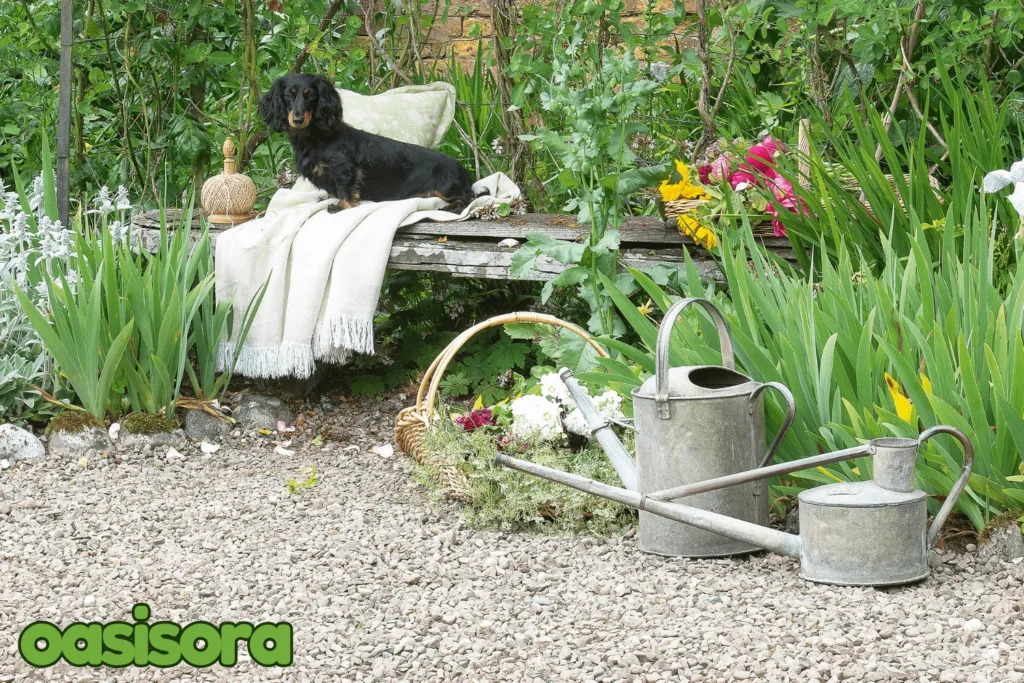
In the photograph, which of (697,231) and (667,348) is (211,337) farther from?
(667,348)

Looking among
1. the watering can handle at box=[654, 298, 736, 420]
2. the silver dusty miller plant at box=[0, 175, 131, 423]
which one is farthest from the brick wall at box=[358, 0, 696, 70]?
the watering can handle at box=[654, 298, 736, 420]

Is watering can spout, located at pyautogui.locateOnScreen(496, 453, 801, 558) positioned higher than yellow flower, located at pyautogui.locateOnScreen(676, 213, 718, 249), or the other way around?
yellow flower, located at pyautogui.locateOnScreen(676, 213, 718, 249)

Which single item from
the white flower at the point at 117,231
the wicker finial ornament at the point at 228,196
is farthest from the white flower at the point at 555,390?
the wicker finial ornament at the point at 228,196

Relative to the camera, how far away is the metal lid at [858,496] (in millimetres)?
1960

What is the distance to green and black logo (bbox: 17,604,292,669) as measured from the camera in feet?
6.08

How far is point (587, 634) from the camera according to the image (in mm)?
1890

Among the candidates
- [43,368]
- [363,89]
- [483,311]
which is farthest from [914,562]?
[363,89]

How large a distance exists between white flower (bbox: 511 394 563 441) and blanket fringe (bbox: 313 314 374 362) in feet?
3.00

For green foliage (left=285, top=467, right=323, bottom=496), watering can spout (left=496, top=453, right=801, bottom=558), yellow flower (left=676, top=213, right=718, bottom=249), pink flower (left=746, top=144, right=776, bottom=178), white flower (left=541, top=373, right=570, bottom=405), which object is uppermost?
pink flower (left=746, top=144, right=776, bottom=178)

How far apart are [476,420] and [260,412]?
998 mm

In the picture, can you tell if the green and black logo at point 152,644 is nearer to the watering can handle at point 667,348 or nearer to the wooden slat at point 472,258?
the watering can handle at point 667,348

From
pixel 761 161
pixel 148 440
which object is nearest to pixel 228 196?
pixel 148 440

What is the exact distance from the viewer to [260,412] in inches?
141

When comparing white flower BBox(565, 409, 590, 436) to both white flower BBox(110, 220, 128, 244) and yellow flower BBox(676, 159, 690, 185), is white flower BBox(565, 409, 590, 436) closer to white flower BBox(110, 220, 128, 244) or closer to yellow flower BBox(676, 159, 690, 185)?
yellow flower BBox(676, 159, 690, 185)
